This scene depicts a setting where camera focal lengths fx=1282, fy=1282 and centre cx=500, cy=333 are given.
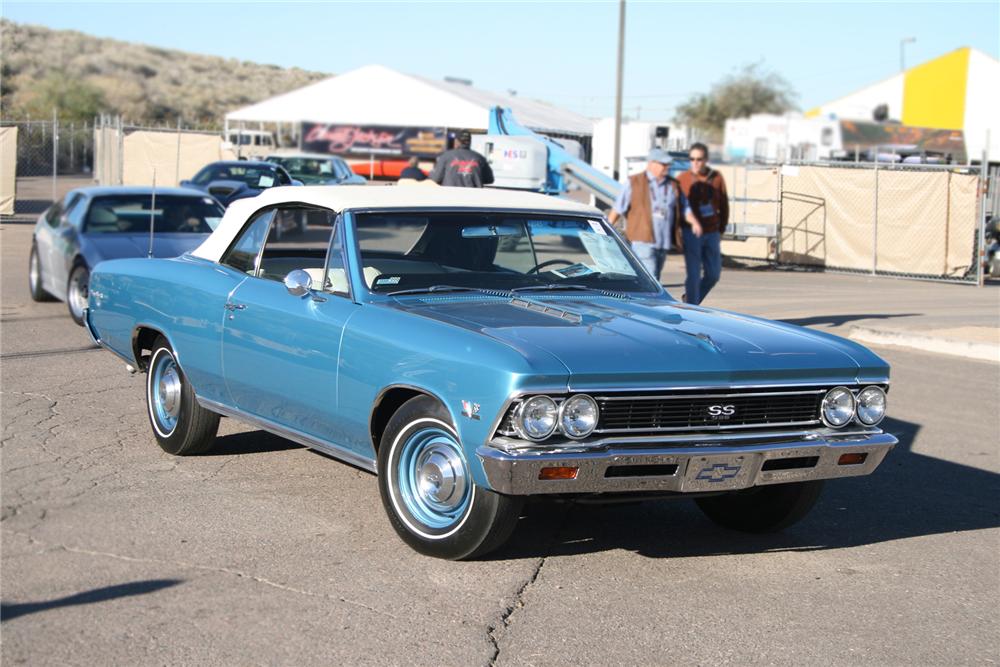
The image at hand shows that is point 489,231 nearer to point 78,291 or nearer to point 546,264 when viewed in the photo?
point 546,264

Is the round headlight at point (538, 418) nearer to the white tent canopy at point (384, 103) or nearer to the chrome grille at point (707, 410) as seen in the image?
the chrome grille at point (707, 410)

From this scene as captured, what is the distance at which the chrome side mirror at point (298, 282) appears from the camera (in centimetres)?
607


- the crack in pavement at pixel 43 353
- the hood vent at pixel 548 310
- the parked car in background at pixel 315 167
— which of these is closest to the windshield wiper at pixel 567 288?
the hood vent at pixel 548 310

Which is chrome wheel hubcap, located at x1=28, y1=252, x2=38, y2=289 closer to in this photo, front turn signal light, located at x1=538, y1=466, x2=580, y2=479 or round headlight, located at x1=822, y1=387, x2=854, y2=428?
front turn signal light, located at x1=538, y1=466, x2=580, y2=479

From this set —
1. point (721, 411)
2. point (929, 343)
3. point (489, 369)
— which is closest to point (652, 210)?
point (929, 343)

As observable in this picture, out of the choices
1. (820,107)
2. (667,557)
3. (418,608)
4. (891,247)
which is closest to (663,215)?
(667,557)

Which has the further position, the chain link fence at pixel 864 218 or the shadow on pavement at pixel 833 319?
the chain link fence at pixel 864 218

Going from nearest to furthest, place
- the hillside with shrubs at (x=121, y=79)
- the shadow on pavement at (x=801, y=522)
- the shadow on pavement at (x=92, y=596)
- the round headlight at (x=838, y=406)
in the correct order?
the shadow on pavement at (x=92, y=596) < the round headlight at (x=838, y=406) < the shadow on pavement at (x=801, y=522) < the hillside with shrubs at (x=121, y=79)

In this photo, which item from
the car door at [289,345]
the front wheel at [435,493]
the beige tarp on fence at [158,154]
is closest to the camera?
the front wheel at [435,493]

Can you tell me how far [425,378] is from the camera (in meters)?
5.25

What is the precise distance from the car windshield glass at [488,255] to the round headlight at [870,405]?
1.51m

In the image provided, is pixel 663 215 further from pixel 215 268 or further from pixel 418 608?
pixel 418 608

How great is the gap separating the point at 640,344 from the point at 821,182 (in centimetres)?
1891

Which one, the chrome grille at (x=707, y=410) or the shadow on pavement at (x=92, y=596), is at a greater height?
the chrome grille at (x=707, y=410)
